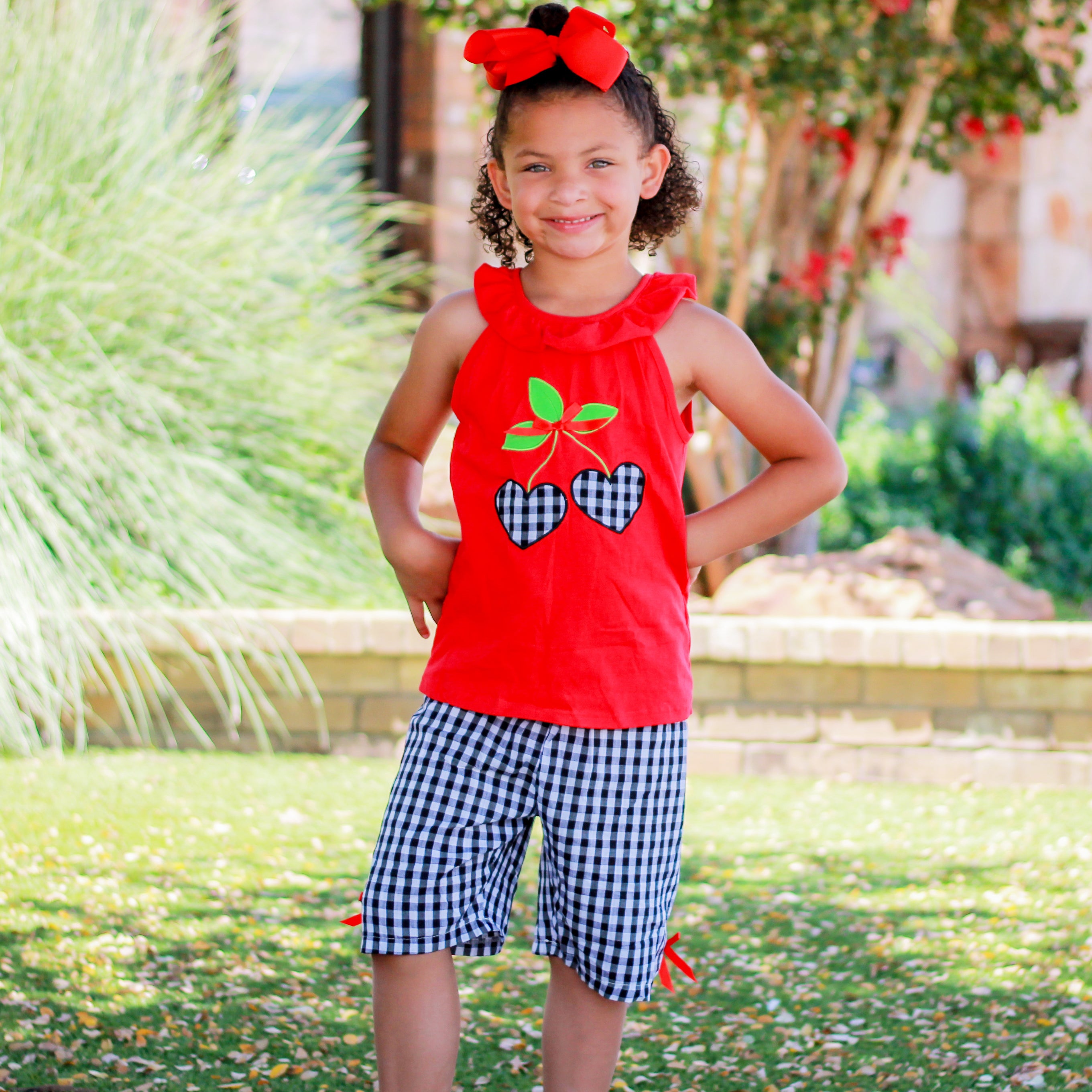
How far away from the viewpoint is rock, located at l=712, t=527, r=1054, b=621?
471cm

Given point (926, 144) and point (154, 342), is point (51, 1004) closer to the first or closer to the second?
point (154, 342)

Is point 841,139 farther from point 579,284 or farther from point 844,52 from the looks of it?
point 579,284

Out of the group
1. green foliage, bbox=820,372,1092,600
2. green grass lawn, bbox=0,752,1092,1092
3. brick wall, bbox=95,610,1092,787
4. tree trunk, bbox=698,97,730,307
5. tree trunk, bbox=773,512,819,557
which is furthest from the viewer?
green foliage, bbox=820,372,1092,600

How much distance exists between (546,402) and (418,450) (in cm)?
29

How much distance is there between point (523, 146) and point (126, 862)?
214 centimetres

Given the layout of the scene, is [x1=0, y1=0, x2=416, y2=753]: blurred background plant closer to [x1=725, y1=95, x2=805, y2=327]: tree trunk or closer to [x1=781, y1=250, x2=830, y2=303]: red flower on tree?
[x1=725, y1=95, x2=805, y2=327]: tree trunk

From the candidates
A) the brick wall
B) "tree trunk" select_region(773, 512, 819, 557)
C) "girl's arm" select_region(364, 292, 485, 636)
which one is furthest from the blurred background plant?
"girl's arm" select_region(364, 292, 485, 636)

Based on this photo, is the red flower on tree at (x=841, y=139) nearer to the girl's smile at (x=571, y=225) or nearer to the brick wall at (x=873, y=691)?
the brick wall at (x=873, y=691)

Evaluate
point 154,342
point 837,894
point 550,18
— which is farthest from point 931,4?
point 550,18

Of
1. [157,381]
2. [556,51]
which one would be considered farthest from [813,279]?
[556,51]

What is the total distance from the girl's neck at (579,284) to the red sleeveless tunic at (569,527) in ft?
0.10

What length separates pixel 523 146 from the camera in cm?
175

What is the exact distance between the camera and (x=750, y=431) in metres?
1.84

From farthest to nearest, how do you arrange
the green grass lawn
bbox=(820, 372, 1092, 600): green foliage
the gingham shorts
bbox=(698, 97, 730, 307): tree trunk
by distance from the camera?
1. bbox=(820, 372, 1092, 600): green foliage
2. bbox=(698, 97, 730, 307): tree trunk
3. the green grass lawn
4. the gingham shorts
